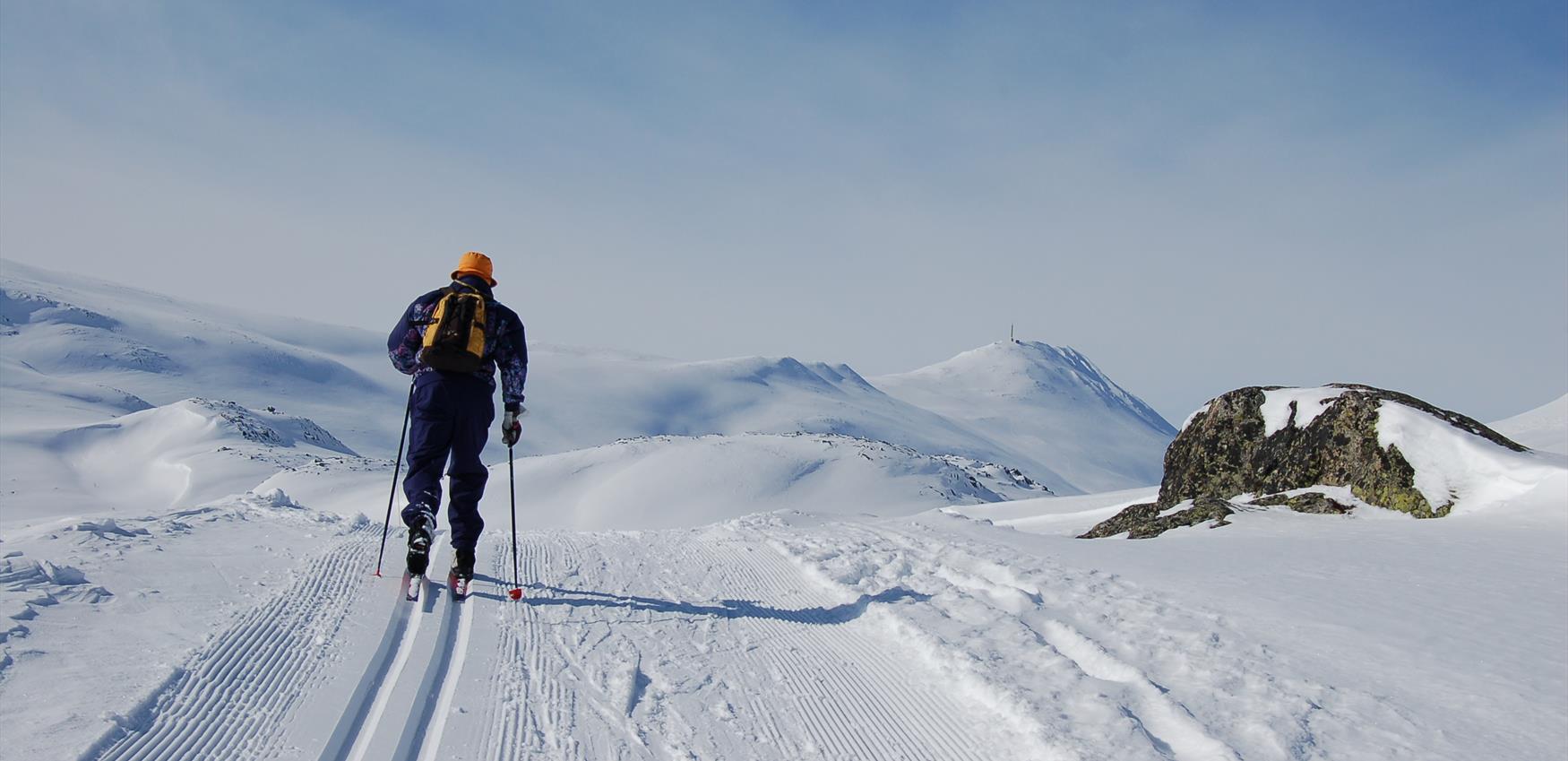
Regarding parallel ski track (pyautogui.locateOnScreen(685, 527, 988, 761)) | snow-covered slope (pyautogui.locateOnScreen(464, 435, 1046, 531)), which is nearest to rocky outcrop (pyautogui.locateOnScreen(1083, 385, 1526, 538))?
parallel ski track (pyautogui.locateOnScreen(685, 527, 988, 761))

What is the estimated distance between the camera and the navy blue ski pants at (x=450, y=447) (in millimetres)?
5215

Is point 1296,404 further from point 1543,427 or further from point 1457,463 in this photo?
point 1543,427

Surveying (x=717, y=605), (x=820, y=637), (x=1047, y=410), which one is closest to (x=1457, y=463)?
(x=820, y=637)

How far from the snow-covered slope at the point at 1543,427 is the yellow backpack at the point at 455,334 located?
18401 millimetres

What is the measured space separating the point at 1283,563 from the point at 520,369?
5.74 m

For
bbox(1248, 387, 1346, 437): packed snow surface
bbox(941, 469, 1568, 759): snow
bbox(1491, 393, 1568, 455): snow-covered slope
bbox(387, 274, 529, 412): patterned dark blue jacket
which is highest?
bbox(1491, 393, 1568, 455): snow-covered slope

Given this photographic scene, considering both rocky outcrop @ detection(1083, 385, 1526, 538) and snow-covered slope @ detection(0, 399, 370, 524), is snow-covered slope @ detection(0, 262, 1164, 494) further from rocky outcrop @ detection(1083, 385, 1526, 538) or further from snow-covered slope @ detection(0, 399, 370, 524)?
rocky outcrop @ detection(1083, 385, 1526, 538)

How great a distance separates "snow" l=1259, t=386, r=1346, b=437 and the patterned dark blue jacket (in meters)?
9.48

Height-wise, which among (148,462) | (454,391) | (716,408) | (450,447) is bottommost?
(148,462)

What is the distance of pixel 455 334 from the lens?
5156mm

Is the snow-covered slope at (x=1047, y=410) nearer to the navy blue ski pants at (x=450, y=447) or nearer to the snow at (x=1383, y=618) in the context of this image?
the snow at (x=1383, y=618)

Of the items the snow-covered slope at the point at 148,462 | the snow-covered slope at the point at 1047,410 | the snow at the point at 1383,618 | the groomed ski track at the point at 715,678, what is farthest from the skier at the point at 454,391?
the snow-covered slope at the point at 1047,410

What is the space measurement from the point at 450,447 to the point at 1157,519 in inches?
331

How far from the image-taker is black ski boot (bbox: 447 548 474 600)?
200 inches
